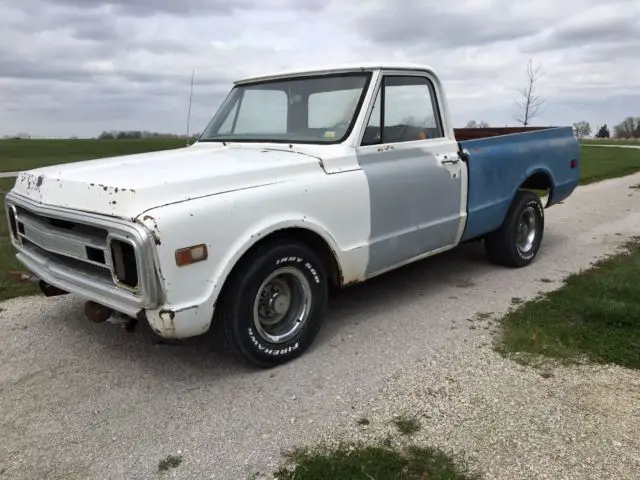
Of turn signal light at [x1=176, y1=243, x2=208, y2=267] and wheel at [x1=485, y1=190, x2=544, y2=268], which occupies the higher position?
turn signal light at [x1=176, y1=243, x2=208, y2=267]

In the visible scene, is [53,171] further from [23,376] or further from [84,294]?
[23,376]

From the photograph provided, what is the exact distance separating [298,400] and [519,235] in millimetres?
3638

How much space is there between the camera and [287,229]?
3.60 m

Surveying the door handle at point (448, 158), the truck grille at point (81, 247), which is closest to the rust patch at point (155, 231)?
the truck grille at point (81, 247)

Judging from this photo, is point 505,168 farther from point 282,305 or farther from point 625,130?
point 625,130

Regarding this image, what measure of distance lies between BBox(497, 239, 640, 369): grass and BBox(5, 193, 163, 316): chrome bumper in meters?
2.39

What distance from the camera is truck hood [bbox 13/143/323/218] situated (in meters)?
3.04

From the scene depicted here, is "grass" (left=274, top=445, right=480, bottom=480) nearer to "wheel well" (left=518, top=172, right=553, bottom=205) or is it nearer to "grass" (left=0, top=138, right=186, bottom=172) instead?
"wheel well" (left=518, top=172, right=553, bottom=205)

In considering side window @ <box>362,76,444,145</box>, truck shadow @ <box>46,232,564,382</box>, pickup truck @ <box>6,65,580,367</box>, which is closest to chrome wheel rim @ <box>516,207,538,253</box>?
truck shadow @ <box>46,232,564,382</box>

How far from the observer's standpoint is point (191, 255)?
3.00m

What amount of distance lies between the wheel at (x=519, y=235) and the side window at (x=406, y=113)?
1.38 metres

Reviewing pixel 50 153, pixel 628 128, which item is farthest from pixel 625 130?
pixel 50 153

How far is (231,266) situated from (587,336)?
2.55m

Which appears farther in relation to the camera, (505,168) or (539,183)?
(539,183)
